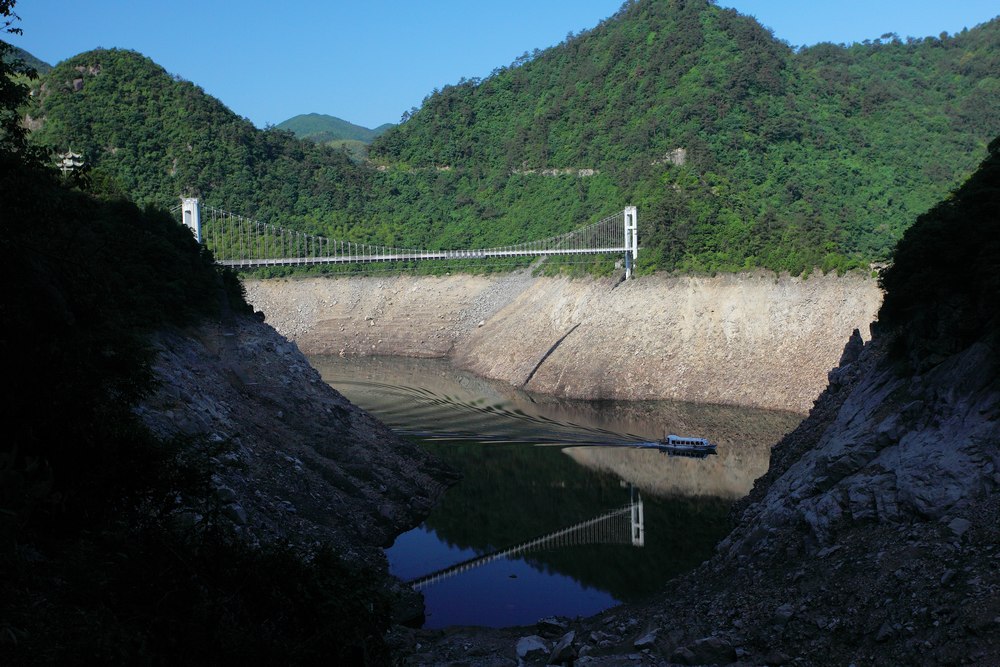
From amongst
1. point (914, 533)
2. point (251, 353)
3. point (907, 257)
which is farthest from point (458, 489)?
point (914, 533)

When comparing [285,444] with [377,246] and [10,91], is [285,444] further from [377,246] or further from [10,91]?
[377,246]

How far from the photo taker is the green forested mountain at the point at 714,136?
172 feet

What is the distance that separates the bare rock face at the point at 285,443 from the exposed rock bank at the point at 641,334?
688 inches

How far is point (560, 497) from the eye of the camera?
27.0m

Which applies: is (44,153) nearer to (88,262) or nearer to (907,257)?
(88,262)

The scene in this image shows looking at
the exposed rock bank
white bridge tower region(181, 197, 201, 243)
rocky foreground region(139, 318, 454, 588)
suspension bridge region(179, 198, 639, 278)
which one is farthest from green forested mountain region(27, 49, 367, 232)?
rocky foreground region(139, 318, 454, 588)

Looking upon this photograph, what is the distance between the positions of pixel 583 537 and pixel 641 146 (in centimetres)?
4476

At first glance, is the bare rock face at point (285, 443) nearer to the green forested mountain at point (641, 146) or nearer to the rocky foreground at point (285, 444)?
the rocky foreground at point (285, 444)

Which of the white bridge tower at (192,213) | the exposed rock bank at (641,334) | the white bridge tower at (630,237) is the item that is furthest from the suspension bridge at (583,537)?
the white bridge tower at (630,237)

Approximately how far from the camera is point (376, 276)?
67.6m

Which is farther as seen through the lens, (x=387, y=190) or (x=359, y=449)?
(x=387, y=190)

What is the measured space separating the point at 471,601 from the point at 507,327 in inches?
1419

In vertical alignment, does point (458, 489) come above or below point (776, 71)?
below

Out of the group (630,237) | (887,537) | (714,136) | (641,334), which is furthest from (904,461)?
(714,136)
